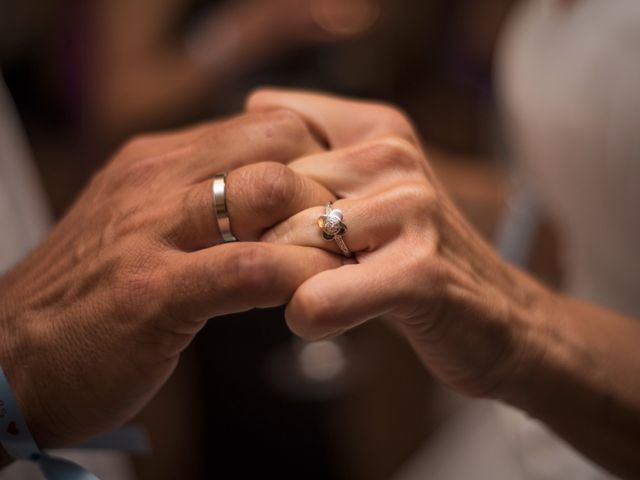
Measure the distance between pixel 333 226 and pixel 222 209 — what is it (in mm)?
83

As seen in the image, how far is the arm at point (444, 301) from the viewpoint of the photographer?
1.54 feet

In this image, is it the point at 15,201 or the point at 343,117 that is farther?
the point at 15,201

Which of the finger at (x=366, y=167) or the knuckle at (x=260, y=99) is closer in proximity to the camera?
the finger at (x=366, y=167)

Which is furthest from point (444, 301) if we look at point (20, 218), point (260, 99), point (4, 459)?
point (20, 218)

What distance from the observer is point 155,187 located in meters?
0.55

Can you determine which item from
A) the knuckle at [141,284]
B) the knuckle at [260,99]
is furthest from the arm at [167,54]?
the knuckle at [141,284]

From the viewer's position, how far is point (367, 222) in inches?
19.5

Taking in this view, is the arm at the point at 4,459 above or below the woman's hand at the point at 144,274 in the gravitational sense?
below

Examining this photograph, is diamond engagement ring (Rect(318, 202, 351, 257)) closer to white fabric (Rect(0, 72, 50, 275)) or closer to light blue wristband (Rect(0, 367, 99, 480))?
light blue wristband (Rect(0, 367, 99, 480))

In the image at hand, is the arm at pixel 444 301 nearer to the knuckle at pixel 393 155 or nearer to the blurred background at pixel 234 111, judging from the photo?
the knuckle at pixel 393 155

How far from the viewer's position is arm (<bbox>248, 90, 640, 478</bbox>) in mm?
470

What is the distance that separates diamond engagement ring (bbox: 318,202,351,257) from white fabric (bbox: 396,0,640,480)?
46cm

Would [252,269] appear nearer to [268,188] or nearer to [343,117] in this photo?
[268,188]

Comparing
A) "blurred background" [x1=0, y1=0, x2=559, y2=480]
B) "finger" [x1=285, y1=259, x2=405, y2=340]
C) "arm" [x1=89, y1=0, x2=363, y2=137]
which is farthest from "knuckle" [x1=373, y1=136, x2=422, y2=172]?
"arm" [x1=89, y1=0, x2=363, y2=137]
